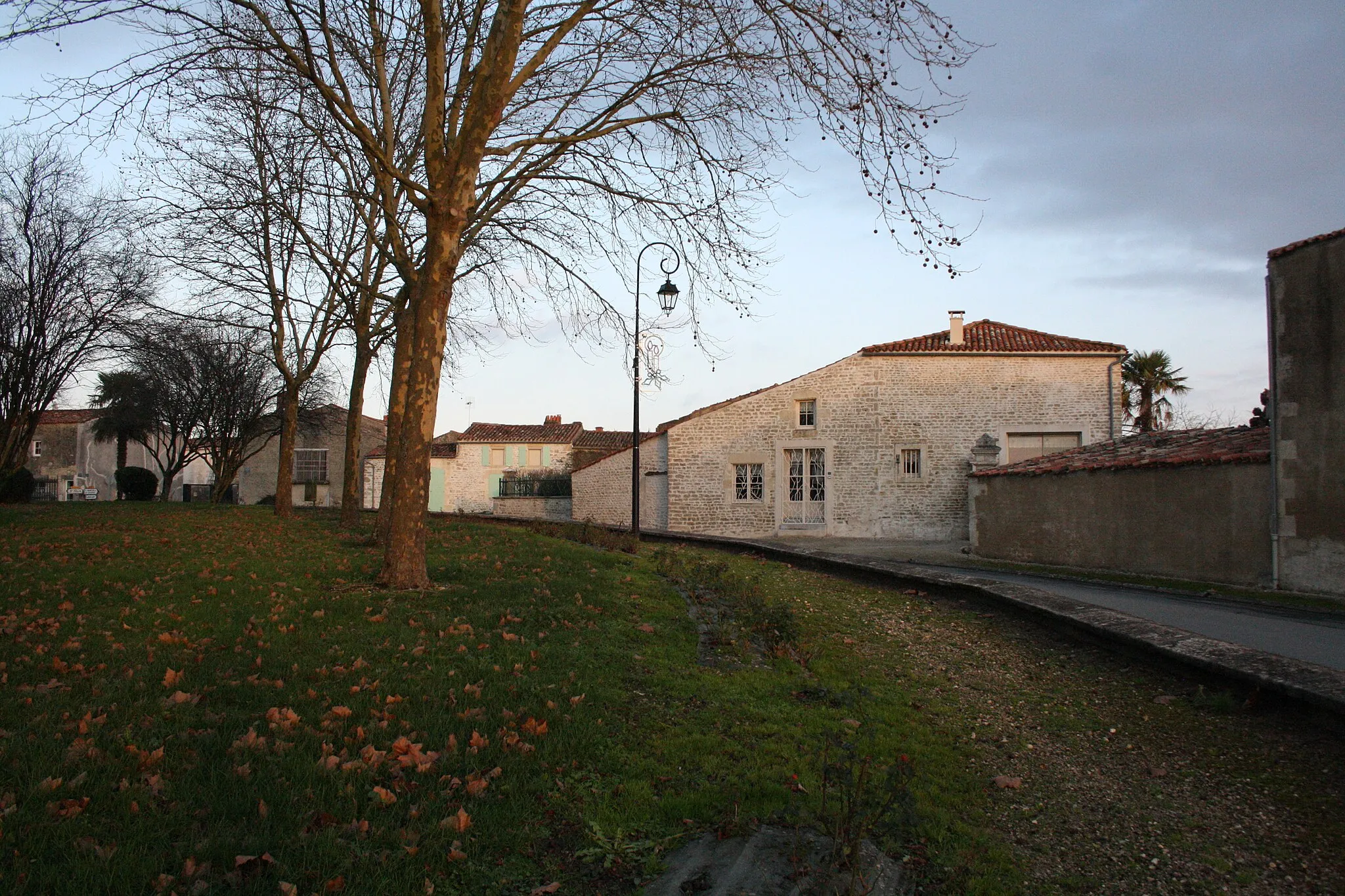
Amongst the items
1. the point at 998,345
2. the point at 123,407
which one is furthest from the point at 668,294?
the point at 123,407

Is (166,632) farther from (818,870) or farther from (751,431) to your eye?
(751,431)

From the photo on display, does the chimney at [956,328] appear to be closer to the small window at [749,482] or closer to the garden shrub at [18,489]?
the small window at [749,482]

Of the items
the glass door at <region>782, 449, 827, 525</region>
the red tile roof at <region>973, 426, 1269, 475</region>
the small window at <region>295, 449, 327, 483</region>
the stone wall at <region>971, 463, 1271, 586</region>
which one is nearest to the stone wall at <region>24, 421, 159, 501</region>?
the small window at <region>295, 449, 327, 483</region>

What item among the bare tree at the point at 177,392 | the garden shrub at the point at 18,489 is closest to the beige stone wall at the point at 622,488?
the bare tree at the point at 177,392

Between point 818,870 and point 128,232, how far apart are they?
18.9 m

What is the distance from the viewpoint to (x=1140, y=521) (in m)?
16.7

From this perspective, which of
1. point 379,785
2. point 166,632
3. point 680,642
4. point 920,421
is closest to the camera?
point 379,785

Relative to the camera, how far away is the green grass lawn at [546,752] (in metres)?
2.87

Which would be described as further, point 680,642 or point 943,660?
point 943,660

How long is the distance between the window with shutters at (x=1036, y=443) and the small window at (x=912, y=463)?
2.98 metres

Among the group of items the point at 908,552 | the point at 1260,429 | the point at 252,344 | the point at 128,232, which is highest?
the point at 128,232

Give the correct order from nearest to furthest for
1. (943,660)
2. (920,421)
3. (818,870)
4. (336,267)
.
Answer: (818,870) → (943,660) → (336,267) → (920,421)

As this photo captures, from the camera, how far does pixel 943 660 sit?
7.02 meters

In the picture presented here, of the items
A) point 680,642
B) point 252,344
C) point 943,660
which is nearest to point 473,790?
point 680,642
